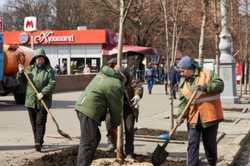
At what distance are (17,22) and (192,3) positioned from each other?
67345mm

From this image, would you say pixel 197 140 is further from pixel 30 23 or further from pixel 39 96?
pixel 30 23

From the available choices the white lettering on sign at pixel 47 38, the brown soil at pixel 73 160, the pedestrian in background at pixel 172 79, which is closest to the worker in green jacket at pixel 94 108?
the brown soil at pixel 73 160

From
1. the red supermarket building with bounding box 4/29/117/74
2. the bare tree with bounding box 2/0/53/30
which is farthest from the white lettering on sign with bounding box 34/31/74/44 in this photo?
the bare tree with bounding box 2/0/53/30

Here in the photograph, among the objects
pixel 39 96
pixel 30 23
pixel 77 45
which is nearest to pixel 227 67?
pixel 30 23

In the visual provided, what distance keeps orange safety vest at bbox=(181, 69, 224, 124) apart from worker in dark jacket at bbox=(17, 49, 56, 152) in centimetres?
315

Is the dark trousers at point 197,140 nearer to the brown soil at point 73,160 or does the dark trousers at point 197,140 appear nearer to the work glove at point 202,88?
the work glove at point 202,88

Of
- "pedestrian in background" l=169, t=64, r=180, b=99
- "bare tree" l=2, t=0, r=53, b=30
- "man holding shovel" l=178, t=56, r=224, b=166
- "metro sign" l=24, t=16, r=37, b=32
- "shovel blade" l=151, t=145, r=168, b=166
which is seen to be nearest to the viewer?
"man holding shovel" l=178, t=56, r=224, b=166

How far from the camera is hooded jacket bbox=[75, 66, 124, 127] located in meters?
7.42

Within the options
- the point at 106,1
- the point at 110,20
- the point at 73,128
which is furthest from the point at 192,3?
the point at 110,20

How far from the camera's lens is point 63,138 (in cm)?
1238

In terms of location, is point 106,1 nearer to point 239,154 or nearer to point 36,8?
point 36,8

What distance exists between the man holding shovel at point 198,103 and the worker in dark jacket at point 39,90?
3056mm

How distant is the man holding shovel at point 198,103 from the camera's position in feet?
26.9

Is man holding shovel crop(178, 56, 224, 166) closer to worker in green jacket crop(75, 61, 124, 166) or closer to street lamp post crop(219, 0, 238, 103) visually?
worker in green jacket crop(75, 61, 124, 166)
